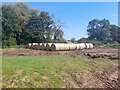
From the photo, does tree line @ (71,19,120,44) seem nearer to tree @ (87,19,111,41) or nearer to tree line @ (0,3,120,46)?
tree @ (87,19,111,41)

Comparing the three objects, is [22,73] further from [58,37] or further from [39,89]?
[58,37]

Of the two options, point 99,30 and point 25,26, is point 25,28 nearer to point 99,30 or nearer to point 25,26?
point 25,26

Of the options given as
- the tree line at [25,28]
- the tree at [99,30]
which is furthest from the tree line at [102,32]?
the tree line at [25,28]

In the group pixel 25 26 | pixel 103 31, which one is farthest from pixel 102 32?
pixel 25 26

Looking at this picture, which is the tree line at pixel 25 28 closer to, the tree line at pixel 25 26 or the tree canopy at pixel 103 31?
the tree line at pixel 25 26

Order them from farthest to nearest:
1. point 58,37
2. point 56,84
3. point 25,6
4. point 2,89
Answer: point 25,6 → point 58,37 → point 56,84 → point 2,89

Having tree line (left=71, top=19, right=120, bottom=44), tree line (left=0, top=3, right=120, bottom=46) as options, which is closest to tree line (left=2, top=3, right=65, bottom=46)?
tree line (left=0, top=3, right=120, bottom=46)

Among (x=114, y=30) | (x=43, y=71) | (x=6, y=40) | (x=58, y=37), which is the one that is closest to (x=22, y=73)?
(x=43, y=71)

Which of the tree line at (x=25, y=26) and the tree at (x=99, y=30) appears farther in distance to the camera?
the tree at (x=99, y=30)

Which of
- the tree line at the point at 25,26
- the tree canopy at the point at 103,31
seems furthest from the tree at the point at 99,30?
the tree line at the point at 25,26

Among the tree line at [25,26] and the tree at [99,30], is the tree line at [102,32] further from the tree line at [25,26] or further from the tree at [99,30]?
the tree line at [25,26]

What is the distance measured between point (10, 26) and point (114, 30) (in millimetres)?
23968

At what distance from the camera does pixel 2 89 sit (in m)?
6.66

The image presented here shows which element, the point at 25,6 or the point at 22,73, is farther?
the point at 25,6
